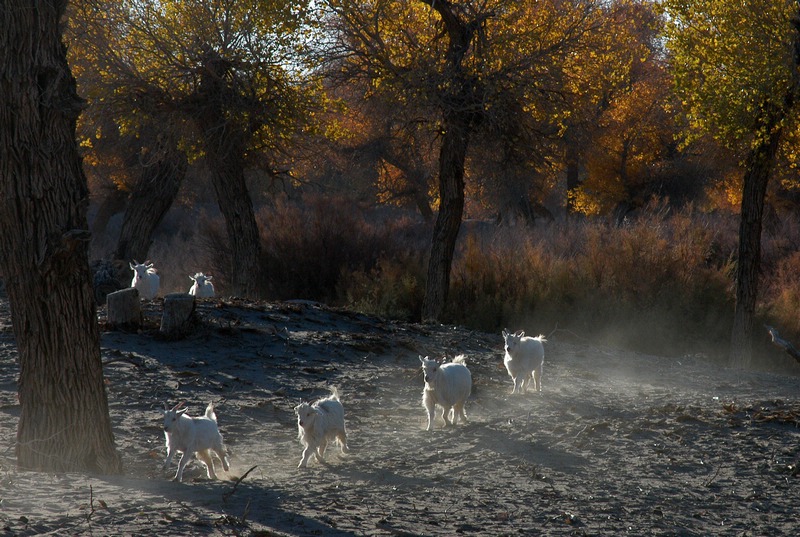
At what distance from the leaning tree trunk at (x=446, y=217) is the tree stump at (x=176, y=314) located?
6.05m

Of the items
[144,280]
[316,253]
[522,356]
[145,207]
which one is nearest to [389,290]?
[316,253]

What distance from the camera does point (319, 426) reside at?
782 centimetres

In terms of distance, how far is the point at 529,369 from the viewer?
11.0 metres

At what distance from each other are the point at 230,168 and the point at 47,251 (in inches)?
474

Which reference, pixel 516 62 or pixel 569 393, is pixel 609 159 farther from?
pixel 569 393

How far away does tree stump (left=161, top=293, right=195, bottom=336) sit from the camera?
1221 centimetres

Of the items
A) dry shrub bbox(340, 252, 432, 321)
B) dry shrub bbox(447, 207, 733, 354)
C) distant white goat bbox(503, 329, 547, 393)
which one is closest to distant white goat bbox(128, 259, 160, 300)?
dry shrub bbox(340, 252, 432, 321)

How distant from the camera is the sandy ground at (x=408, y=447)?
5.95 meters

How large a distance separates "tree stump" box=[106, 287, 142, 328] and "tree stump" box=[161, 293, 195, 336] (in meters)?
0.49

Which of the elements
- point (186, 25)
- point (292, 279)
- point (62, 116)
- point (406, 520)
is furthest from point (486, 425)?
point (292, 279)

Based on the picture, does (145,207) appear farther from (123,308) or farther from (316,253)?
(123,308)

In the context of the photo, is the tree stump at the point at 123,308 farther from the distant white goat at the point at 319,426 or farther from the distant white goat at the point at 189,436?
the distant white goat at the point at 189,436

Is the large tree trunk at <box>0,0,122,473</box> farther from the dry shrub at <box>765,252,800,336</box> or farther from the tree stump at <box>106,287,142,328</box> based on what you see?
the dry shrub at <box>765,252,800,336</box>

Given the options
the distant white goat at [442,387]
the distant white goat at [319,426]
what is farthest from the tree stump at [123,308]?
the distant white goat at [319,426]
